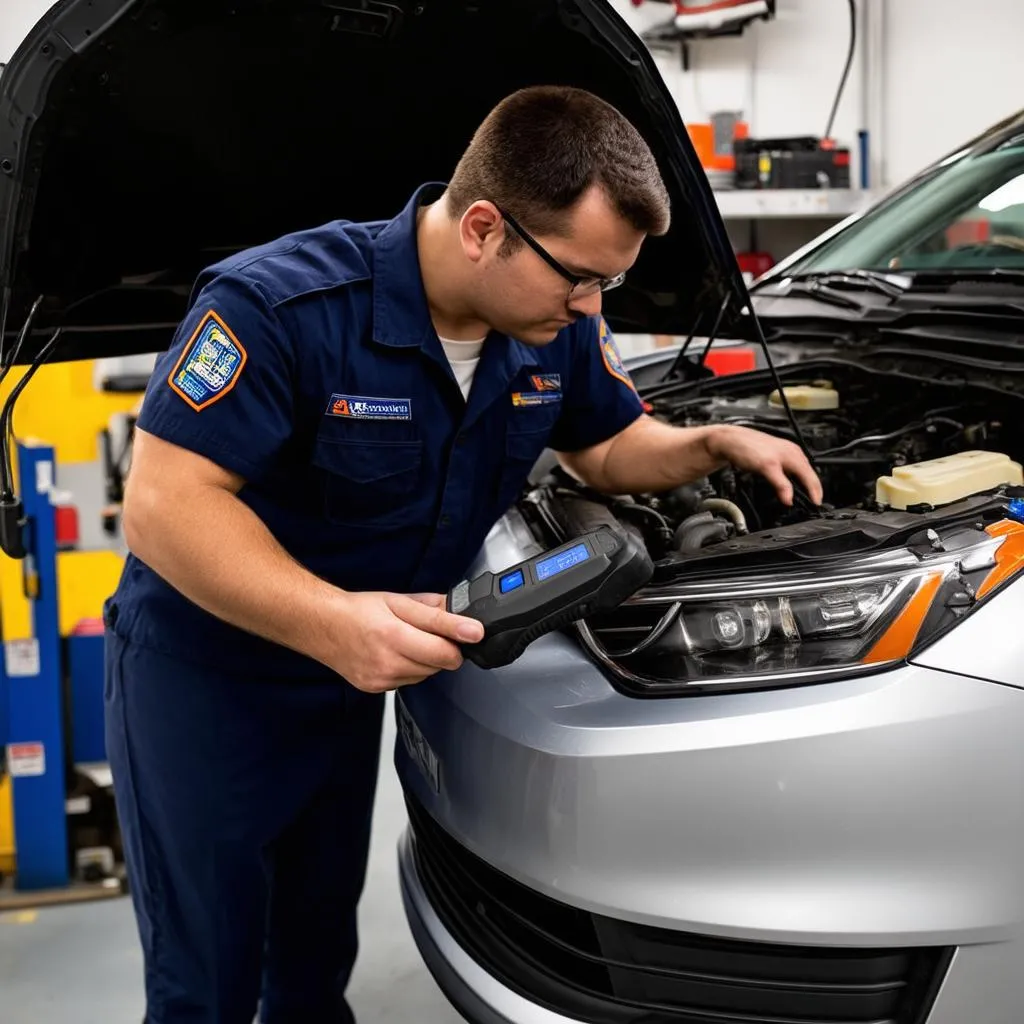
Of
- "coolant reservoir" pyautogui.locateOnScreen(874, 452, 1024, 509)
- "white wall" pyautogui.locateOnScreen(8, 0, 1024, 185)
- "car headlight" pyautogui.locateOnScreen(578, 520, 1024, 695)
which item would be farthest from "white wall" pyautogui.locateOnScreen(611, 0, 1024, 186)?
"car headlight" pyautogui.locateOnScreen(578, 520, 1024, 695)

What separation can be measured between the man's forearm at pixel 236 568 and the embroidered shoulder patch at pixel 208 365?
0.11m

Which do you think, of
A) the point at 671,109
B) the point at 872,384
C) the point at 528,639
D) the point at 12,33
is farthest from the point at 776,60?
the point at 528,639

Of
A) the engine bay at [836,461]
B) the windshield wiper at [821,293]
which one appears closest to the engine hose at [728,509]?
the engine bay at [836,461]

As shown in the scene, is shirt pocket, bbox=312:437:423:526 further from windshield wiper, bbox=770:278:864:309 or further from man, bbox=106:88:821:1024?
windshield wiper, bbox=770:278:864:309

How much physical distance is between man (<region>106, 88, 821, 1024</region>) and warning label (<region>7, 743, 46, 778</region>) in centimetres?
91

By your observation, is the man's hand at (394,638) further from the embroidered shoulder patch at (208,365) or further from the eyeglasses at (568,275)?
the eyeglasses at (568,275)

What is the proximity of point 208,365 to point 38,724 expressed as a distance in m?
1.45

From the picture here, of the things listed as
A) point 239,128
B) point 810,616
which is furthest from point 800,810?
point 239,128

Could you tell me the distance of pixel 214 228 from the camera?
6.12 ft

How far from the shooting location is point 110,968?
7.06 ft

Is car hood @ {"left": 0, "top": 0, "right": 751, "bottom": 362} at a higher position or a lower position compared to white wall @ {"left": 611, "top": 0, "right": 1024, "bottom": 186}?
lower

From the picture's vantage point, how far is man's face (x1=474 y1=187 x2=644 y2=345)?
50.4 inches

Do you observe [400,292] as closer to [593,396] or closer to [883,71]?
[593,396]

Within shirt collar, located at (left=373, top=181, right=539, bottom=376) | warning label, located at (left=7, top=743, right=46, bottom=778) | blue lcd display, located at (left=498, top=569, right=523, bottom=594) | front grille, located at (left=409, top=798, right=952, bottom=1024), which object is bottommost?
warning label, located at (left=7, top=743, right=46, bottom=778)
